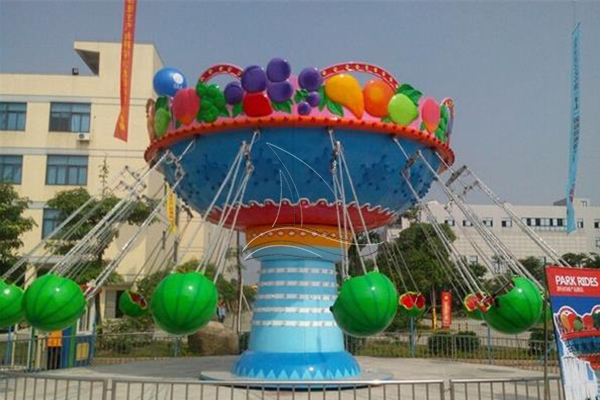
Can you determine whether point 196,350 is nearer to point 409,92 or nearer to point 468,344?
point 468,344

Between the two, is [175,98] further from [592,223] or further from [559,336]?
[592,223]

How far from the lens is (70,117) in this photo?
2886 cm

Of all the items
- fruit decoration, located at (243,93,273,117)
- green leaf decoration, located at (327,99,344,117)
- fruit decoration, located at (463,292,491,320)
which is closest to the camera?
fruit decoration, located at (463,292,491,320)

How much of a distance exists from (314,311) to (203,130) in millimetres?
2841

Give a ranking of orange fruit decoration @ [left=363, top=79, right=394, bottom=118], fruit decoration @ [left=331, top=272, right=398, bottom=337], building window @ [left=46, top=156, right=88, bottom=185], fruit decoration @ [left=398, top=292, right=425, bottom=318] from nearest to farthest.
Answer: fruit decoration @ [left=331, top=272, right=398, bottom=337] → orange fruit decoration @ [left=363, top=79, right=394, bottom=118] → fruit decoration @ [left=398, top=292, right=425, bottom=318] → building window @ [left=46, top=156, right=88, bottom=185]

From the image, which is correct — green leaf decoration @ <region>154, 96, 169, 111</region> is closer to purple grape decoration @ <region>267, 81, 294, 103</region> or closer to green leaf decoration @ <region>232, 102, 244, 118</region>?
green leaf decoration @ <region>232, 102, 244, 118</region>

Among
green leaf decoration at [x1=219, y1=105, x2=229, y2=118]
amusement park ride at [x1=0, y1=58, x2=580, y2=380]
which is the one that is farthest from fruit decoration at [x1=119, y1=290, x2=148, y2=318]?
green leaf decoration at [x1=219, y1=105, x2=229, y2=118]

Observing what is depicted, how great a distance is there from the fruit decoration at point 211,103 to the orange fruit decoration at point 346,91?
1324mm

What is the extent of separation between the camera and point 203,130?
788 cm

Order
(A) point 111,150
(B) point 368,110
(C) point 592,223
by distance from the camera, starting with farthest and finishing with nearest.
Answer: (C) point 592,223, (A) point 111,150, (B) point 368,110

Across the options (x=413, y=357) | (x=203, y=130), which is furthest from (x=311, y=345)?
(x=413, y=357)

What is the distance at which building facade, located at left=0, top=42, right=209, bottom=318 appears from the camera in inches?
1114

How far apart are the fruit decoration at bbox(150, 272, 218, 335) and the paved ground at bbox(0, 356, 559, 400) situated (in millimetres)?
526

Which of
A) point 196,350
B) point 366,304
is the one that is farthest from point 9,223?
point 366,304
